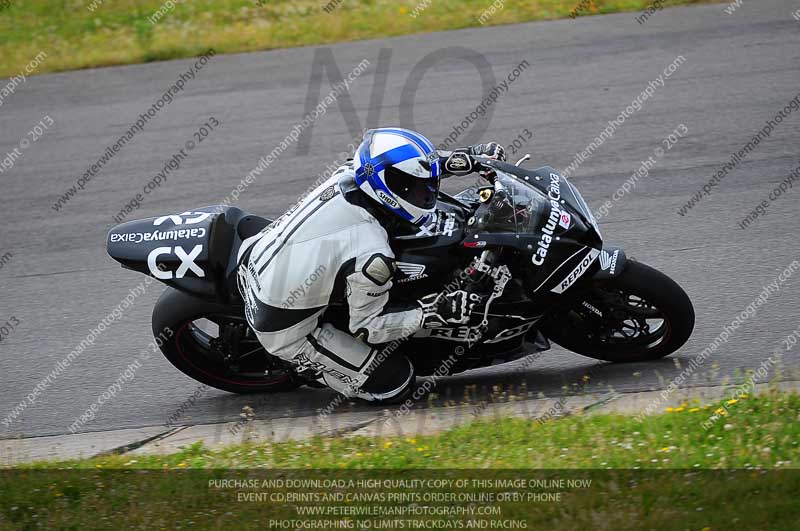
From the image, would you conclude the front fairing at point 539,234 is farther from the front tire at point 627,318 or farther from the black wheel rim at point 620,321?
the black wheel rim at point 620,321

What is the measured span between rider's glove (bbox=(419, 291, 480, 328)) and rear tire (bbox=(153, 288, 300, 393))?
116cm

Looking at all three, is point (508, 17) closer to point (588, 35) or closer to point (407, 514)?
point (588, 35)

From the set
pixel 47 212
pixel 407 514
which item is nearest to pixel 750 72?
pixel 47 212

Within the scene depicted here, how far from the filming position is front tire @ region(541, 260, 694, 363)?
5918mm

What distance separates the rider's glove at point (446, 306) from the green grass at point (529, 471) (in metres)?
0.65

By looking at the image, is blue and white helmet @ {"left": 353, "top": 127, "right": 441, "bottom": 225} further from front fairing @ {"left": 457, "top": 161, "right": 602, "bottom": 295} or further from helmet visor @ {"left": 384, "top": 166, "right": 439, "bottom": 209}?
front fairing @ {"left": 457, "top": 161, "right": 602, "bottom": 295}

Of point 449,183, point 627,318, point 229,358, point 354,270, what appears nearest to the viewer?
point 354,270

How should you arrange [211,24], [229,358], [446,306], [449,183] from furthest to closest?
1. [211,24]
2. [449,183]
3. [229,358]
4. [446,306]

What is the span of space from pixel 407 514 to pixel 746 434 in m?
1.78

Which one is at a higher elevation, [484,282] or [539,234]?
[539,234]

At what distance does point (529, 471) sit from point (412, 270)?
5.01 ft

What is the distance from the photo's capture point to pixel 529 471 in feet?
16.0

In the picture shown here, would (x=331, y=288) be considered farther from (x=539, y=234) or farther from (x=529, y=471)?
(x=529, y=471)

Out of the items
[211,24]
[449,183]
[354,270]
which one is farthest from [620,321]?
[211,24]
